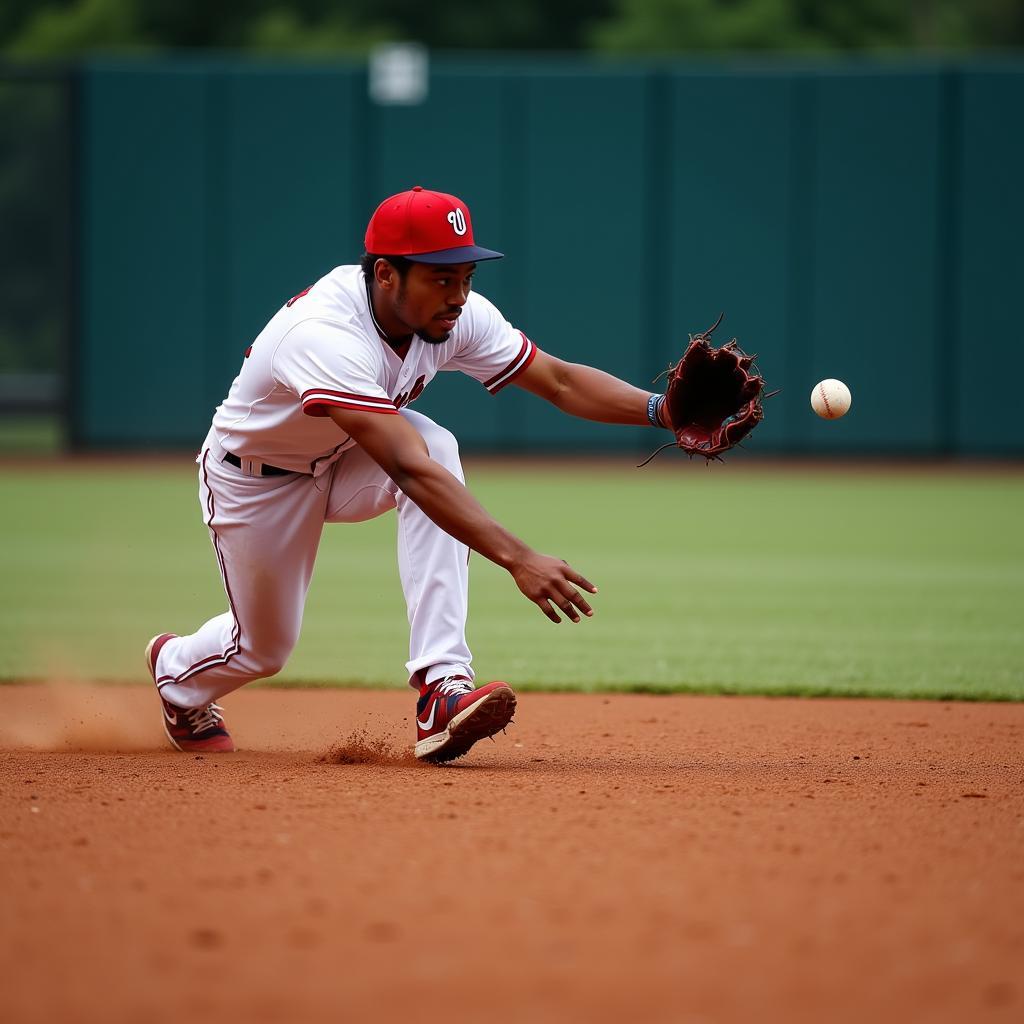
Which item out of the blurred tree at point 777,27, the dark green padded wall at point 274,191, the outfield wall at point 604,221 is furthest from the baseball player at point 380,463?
the blurred tree at point 777,27

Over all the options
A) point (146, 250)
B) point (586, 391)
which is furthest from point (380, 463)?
point (146, 250)

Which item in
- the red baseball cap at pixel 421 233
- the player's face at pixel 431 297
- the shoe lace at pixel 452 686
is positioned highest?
the red baseball cap at pixel 421 233

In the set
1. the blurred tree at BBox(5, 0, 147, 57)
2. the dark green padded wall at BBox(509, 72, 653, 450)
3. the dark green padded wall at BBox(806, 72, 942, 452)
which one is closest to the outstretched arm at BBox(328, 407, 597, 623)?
the dark green padded wall at BBox(509, 72, 653, 450)

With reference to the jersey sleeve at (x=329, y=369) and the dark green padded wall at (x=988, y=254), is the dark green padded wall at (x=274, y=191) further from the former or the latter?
the jersey sleeve at (x=329, y=369)

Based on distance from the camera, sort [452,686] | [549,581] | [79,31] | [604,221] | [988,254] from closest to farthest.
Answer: [549,581] < [452,686] < [988,254] < [604,221] < [79,31]

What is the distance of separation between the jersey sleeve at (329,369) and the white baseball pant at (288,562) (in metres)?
0.35

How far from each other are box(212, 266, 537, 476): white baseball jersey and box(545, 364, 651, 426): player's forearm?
134 mm

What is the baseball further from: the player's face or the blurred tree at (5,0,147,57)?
the blurred tree at (5,0,147,57)

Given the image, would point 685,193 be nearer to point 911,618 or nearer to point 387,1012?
point 911,618

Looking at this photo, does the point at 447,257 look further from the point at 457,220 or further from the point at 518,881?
the point at 518,881

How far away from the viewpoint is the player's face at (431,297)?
376cm

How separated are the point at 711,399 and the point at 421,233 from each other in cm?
101

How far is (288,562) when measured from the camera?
4.14 m

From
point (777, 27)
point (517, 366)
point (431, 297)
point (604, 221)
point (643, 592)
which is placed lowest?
point (643, 592)
